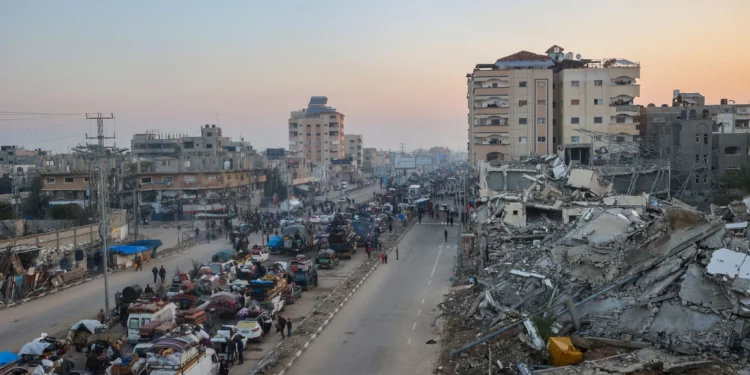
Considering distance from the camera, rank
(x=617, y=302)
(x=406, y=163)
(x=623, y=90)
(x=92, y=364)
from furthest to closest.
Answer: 1. (x=406, y=163)
2. (x=623, y=90)
3. (x=92, y=364)
4. (x=617, y=302)

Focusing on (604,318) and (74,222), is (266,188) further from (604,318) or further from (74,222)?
(604,318)

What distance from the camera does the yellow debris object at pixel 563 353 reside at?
13.8 metres

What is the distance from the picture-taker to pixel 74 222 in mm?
39250

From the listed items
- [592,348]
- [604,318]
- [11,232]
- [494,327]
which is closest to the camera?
[592,348]

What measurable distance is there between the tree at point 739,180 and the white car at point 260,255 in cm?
2890

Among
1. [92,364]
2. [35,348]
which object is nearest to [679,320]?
[92,364]

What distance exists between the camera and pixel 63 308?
25.0 m

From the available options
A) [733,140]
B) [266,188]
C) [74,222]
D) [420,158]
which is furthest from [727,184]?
[420,158]

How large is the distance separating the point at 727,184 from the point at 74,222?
4250cm

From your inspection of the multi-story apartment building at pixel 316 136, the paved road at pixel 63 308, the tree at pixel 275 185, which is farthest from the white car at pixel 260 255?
the multi-story apartment building at pixel 316 136

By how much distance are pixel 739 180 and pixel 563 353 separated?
33.2 meters

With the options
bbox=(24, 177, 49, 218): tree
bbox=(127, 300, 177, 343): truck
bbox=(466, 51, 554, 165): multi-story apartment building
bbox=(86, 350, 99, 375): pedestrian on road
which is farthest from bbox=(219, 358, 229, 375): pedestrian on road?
bbox=(466, 51, 554, 165): multi-story apartment building

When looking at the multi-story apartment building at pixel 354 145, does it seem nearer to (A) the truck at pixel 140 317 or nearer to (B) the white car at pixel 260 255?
(B) the white car at pixel 260 255

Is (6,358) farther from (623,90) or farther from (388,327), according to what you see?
(623,90)
